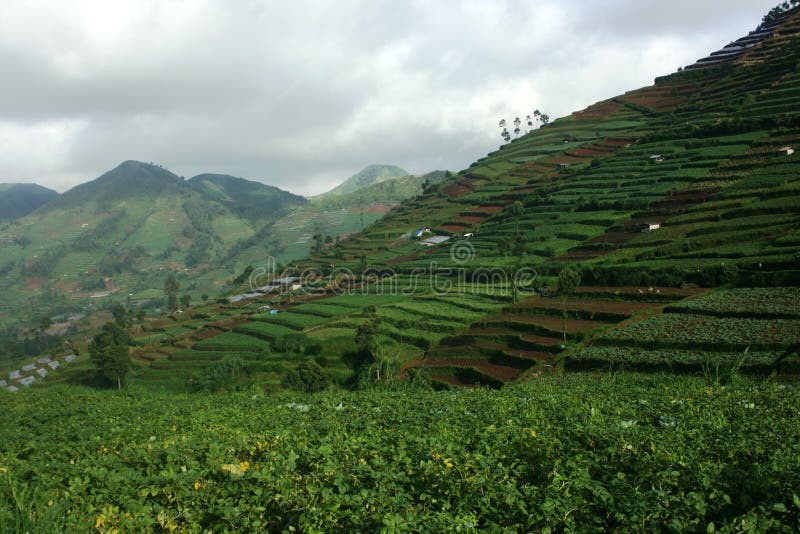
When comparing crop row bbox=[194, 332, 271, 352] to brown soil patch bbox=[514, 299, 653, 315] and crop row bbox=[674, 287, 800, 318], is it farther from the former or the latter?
crop row bbox=[674, 287, 800, 318]

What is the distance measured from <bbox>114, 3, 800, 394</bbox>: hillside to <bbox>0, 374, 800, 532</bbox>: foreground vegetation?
10.6m

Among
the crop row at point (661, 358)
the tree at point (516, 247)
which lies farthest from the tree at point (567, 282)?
the crop row at point (661, 358)

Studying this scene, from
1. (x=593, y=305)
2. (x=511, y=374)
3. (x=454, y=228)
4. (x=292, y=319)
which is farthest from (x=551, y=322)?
(x=454, y=228)

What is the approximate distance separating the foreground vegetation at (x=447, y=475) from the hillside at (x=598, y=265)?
10.6 meters

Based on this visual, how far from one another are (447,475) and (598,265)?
39.0 meters

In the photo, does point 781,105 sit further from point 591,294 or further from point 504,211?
point 591,294

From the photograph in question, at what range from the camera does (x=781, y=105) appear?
212ft

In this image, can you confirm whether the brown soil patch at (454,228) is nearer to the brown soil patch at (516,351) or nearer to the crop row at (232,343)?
the crop row at (232,343)

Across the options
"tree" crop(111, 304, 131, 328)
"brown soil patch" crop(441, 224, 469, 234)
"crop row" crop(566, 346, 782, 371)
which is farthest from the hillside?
"tree" crop(111, 304, 131, 328)

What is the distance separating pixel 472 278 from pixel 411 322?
14667 mm

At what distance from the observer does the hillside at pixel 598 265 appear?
29328 mm

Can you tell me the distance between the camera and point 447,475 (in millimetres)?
5664

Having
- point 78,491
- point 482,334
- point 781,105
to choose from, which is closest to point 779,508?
point 78,491

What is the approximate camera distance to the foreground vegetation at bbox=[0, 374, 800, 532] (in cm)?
482
